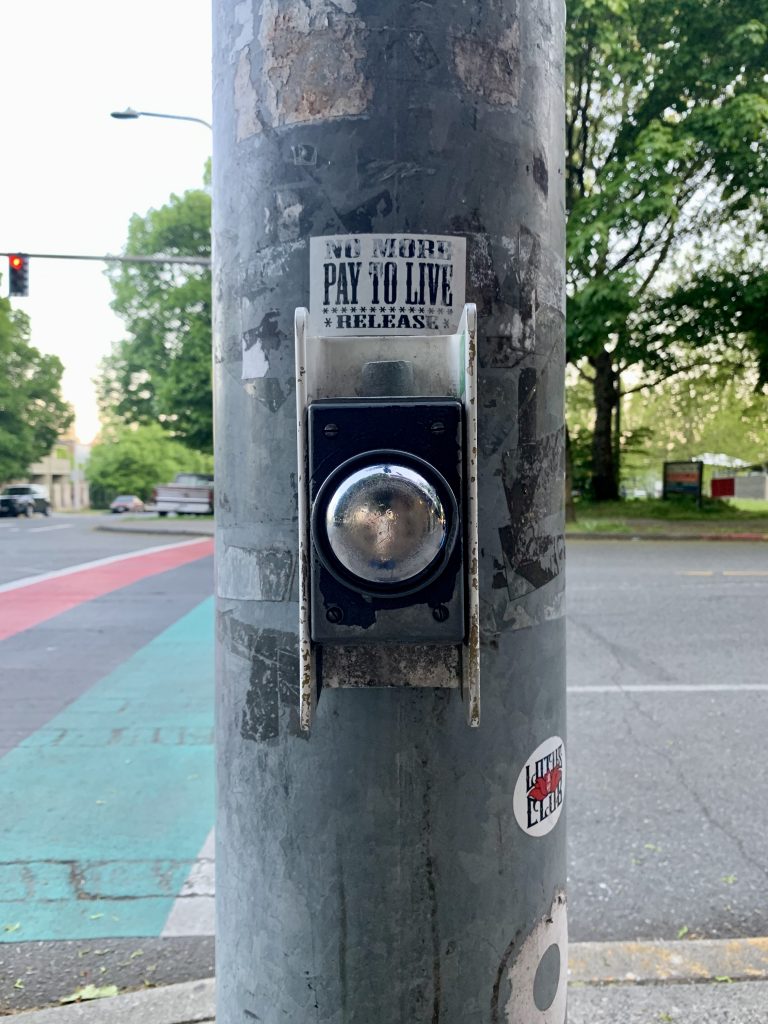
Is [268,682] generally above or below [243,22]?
below

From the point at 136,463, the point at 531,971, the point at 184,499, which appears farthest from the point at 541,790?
the point at 136,463

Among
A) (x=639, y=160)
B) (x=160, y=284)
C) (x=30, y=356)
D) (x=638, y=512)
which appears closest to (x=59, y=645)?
(x=639, y=160)

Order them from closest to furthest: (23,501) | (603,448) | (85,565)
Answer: (85,565) → (603,448) → (23,501)

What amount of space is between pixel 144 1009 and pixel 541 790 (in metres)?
1.71

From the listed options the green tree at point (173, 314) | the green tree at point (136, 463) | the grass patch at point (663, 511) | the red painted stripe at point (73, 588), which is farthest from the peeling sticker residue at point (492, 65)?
the green tree at point (136, 463)

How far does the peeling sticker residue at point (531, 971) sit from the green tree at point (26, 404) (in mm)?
47387

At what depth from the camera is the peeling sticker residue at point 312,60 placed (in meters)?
1.28

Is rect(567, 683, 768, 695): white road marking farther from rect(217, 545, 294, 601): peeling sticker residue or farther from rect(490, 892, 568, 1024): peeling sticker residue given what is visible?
rect(217, 545, 294, 601): peeling sticker residue

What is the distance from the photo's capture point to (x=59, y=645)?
730 centimetres

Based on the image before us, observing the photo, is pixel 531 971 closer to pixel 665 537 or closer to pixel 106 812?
pixel 106 812

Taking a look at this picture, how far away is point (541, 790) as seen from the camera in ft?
4.73

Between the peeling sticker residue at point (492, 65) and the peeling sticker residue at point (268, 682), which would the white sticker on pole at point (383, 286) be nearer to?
the peeling sticker residue at point (492, 65)

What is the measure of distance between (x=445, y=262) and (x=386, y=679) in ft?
2.16

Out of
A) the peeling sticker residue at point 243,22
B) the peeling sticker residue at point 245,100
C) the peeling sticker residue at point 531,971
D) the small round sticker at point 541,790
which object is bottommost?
the peeling sticker residue at point 531,971
